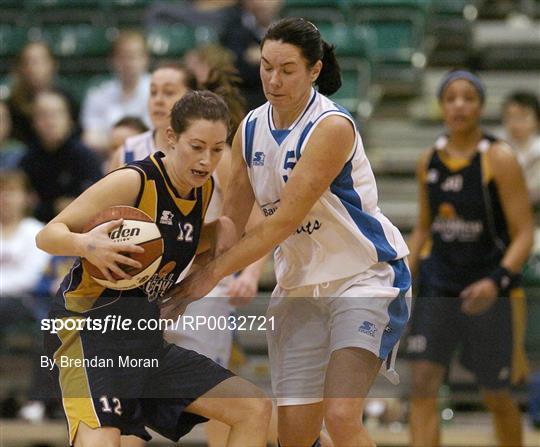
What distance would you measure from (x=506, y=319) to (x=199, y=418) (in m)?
2.45

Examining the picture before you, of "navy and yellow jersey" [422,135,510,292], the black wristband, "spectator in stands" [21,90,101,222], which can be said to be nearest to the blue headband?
"navy and yellow jersey" [422,135,510,292]

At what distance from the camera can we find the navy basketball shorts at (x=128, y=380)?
4273 millimetres

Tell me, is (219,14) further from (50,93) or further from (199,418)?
(199,418)

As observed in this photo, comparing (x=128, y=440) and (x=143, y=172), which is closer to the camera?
(x=143, y=172)

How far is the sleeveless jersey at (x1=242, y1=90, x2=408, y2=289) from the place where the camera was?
14.7ft

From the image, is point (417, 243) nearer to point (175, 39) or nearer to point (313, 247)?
point (313, 247)

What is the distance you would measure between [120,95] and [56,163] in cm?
85

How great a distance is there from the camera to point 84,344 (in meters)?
4.30

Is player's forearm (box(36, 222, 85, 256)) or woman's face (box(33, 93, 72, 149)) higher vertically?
woman's face (box(33, 93, 72, 149))

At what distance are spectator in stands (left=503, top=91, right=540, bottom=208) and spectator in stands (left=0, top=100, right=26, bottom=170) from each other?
343 cm

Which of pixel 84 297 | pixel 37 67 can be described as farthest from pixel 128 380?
pixel 37 67

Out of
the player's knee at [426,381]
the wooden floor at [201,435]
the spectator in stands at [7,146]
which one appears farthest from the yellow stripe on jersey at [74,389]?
the spectator in stands at [7,146]

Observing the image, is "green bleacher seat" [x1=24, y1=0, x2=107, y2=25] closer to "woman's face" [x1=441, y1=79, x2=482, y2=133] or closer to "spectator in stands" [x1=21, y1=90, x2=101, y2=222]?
"spectator in stands" [x1=21, y1=90, x2=101, y2=222]

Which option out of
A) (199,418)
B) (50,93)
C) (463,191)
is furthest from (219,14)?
(199,418)
